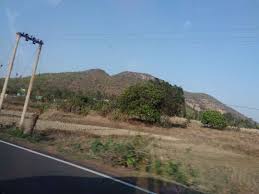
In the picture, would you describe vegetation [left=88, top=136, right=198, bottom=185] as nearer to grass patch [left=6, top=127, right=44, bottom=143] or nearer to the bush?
grass patch [left=6, top=127, right=44, bottom=143]

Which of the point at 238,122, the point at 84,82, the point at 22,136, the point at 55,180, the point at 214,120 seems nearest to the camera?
the point at 55,180

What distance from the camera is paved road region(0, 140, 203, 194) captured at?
814 centimetres

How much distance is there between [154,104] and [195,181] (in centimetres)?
3978

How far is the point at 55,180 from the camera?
911 centimetres

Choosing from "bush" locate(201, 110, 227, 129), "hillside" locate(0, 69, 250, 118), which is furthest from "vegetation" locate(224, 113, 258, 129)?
"hillside" locate(0, 69, 250, 118)

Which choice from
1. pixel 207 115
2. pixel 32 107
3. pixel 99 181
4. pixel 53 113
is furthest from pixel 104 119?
pixel 99 181

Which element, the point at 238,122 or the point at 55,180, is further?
the point at 238,122

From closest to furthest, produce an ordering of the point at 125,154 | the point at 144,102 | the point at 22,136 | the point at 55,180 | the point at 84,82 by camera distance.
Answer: the point at 55,180 → the point at 125,154 → the point at 22,136 → the point at 144,102 → the point at 84,82

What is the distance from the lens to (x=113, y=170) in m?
12.2

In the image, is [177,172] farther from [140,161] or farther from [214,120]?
[214,120]

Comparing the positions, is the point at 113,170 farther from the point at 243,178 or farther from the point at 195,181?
the point at 243,178

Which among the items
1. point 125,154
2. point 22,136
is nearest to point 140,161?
point 125,154

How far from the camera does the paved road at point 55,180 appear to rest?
814cm

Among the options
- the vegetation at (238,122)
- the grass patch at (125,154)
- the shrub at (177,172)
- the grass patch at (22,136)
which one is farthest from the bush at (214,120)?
the shrub at (177,172)
